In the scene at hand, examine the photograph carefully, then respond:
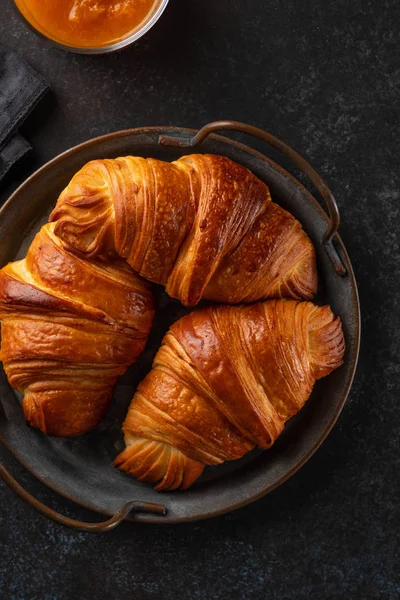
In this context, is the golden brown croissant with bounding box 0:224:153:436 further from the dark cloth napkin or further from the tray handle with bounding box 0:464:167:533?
the dark cloth napkin

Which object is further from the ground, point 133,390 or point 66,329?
point 66,329

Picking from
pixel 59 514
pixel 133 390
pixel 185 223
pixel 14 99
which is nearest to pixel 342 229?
pixel 185 223

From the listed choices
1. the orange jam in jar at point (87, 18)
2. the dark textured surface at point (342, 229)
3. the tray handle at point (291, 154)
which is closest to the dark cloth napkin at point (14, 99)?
the dark textured surface at point (342, 229)

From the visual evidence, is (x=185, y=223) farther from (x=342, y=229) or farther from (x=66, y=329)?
(x=342, y=229)

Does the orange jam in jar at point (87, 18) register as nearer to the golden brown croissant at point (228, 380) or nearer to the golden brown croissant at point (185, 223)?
the golden brown croissant at point (185, 223)

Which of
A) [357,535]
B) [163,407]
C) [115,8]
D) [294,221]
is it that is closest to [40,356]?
[163,407]

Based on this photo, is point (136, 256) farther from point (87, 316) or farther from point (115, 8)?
point (115, 8)
